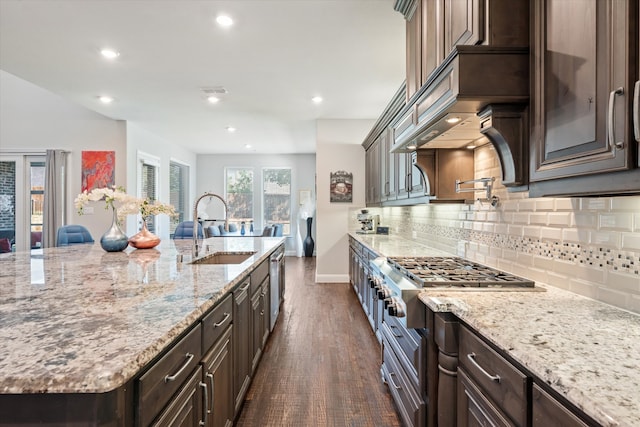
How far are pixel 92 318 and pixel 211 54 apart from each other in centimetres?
303

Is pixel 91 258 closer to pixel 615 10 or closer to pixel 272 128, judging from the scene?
pixel 615 10

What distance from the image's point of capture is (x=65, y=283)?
1544 mm

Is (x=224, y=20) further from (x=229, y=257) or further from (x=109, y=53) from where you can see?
(x=229, y=257)

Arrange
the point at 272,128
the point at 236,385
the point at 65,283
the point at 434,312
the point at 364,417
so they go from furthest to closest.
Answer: the point at 272,128
the point at 364,417
the point at 236,385
the point at 65,283
the point at 434,312

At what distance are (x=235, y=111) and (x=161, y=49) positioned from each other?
6.85ft

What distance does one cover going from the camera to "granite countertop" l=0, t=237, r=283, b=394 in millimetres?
716

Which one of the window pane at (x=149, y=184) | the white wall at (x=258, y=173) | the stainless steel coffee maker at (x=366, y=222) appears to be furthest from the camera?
the white wall at (x=258, y=173)

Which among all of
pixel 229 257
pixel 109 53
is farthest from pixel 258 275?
pixel 109 53

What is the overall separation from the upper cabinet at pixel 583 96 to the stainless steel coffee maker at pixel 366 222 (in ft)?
12.8

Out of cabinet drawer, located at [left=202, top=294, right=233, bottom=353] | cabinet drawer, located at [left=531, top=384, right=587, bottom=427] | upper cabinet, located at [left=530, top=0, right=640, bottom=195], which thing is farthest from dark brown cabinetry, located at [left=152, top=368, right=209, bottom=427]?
upper cabinet, located at [left=530, top=0, right=640, bottom=195]

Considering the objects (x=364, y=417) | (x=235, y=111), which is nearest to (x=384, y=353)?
(x=364, y=417)

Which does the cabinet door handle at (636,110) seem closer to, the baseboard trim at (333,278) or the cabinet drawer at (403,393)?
the cabinet drawer at (403,393)

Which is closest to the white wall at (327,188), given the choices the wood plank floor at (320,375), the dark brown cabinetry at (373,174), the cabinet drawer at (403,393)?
the dark brown cabinetry at (373,174)

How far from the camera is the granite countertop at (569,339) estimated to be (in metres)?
0.66
